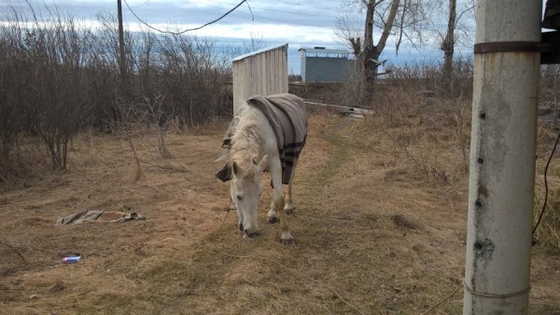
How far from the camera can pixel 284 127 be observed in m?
5.88

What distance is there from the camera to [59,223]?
20.4 ft

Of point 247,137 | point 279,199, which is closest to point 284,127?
point 247,137

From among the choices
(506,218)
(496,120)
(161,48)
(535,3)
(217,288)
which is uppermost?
(161,48)

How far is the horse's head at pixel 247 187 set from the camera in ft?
15.9

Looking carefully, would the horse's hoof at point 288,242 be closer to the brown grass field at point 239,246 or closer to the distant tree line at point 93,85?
the brown grass field at point 239,246

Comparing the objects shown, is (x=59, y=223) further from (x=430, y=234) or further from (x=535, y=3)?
(x=535, y=3)

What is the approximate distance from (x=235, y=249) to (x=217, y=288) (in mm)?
967

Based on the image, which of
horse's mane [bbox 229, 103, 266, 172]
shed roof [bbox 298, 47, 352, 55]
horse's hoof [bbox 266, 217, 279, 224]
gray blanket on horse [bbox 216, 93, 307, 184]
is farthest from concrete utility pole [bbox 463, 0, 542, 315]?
shed roof [bbox 298, 47, 352, 55]

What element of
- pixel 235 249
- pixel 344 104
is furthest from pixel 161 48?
pixel 235 249

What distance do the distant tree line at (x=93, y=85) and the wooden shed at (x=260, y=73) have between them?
258 cm

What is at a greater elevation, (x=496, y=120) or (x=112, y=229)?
(x=496, y=120)

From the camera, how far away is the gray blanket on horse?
18.2 ft

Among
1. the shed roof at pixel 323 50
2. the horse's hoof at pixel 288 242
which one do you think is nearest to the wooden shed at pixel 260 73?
the horse's hoof at pixel 288 242

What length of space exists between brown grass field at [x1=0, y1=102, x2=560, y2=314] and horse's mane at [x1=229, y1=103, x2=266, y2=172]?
1056 mm
